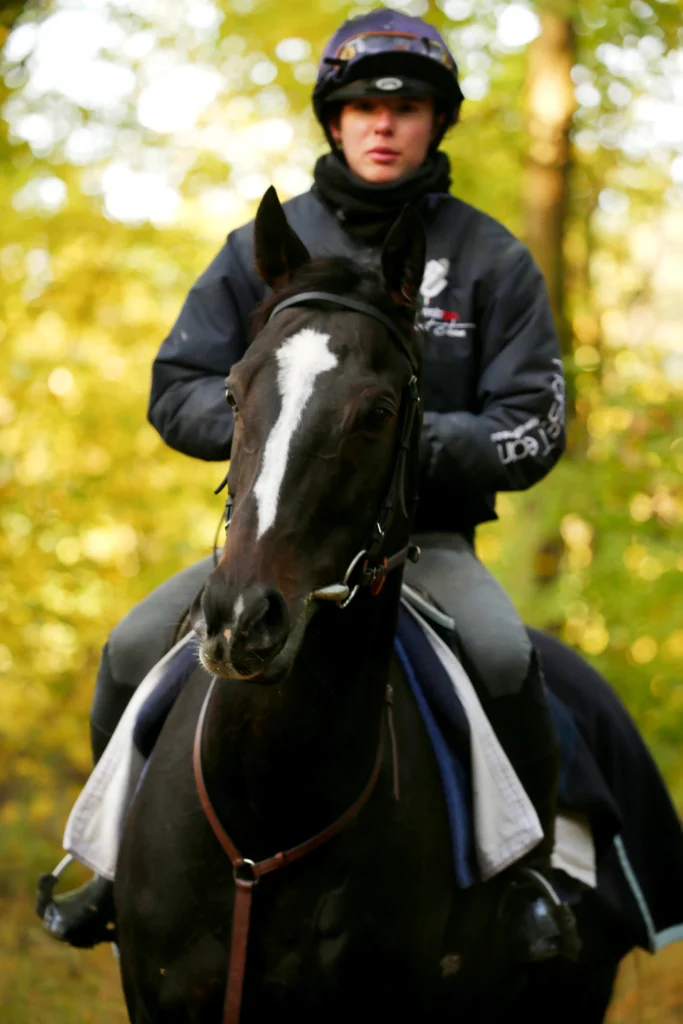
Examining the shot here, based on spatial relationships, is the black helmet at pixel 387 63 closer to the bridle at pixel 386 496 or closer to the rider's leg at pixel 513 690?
the bridle at pixel 386 496

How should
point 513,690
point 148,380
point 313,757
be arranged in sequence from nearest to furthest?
point 313,757, point 513,690, point 148,380

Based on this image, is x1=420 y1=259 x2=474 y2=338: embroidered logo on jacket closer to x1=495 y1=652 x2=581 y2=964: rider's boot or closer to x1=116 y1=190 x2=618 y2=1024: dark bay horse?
x1=116 y1=190 x2=618 y2=1024: dark bay horse

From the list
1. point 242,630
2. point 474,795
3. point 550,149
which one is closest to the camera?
point 242,630

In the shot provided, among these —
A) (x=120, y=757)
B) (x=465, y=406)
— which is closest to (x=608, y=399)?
(x=465, y=406)

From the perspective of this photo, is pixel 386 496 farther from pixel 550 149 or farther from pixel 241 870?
pixel 550 149

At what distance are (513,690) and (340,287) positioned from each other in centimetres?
146

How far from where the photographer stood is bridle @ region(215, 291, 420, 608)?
279 centimetres

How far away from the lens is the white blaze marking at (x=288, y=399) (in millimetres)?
2576

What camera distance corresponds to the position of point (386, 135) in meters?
4.05

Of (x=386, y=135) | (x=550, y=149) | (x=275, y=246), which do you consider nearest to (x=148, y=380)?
(x=550, y=149)

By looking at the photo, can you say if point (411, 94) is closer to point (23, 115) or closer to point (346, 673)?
point (346, 673)

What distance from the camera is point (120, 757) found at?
3.58 meters

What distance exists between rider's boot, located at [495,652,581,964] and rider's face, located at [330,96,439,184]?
1745mm

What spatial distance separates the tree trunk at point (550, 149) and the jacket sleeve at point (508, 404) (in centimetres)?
581
